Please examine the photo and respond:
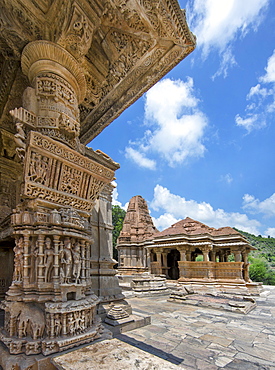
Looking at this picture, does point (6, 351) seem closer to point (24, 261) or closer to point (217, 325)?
point (24, 261)

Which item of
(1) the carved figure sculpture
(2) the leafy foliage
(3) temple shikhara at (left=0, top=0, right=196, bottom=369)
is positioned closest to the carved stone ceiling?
(3) temple shikhara at (left=0, top=0, right=196, bottom=369)

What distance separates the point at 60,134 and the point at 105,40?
210cm

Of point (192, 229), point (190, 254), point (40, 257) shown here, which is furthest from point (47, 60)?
point (192, 229)

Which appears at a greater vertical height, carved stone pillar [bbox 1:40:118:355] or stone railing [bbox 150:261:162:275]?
carved stone pillar [bbox 1:40:118:355]

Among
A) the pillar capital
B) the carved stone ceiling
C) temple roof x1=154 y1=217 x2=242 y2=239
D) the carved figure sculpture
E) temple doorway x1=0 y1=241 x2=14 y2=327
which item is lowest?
temple doorway x1=0 y1=241 x2=14 y2=327

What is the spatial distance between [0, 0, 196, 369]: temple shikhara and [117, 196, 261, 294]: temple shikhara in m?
9.27

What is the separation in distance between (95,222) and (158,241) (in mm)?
13352

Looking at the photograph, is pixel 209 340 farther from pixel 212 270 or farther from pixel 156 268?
pixel 156 268

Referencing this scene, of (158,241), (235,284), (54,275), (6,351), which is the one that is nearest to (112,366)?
(54,275)

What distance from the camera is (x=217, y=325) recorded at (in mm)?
5188

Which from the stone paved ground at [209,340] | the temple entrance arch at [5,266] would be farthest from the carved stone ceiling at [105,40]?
the stone paved ground at [209,340]

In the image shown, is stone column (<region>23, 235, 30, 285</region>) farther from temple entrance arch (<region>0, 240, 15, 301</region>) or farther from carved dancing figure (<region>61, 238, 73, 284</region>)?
temple entrance arch (<region>0, 240, 15, 301</region>)

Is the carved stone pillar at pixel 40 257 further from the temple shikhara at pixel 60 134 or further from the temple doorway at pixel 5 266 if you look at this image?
the temple doorway at pixel 5 266

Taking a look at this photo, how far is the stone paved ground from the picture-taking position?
10.5 feet
